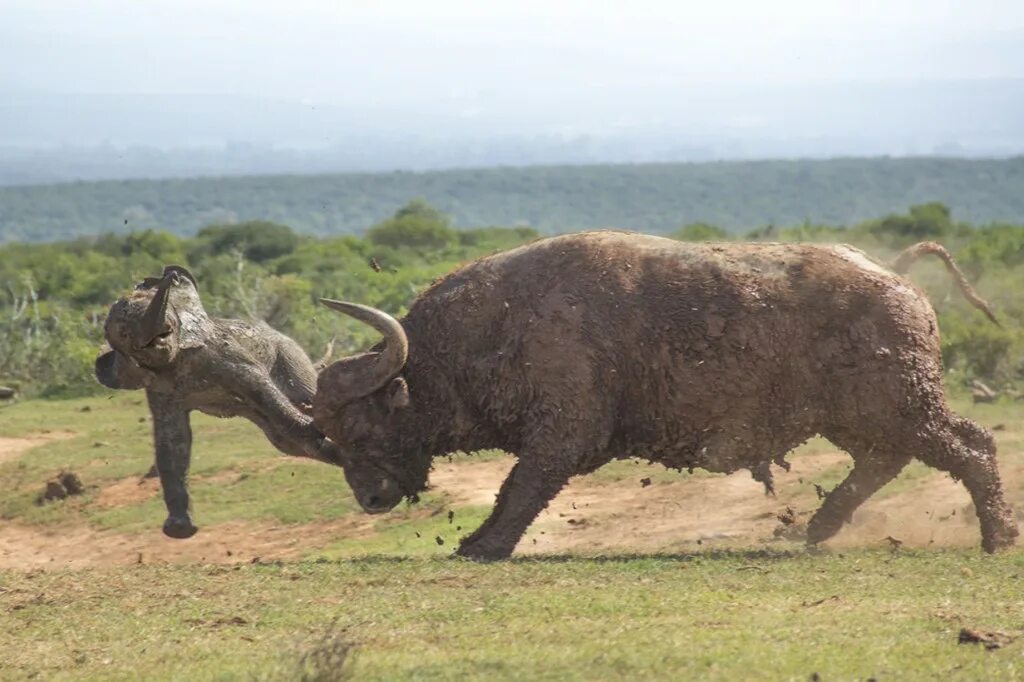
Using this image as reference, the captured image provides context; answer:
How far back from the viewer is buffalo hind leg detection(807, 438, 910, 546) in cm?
1178

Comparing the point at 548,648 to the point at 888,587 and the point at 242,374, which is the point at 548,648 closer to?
the point at 888,587

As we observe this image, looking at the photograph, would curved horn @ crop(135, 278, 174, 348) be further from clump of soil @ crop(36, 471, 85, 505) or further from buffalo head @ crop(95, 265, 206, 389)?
clump of soil @ crop(36, 471, 85, 505)

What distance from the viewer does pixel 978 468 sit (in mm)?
11562

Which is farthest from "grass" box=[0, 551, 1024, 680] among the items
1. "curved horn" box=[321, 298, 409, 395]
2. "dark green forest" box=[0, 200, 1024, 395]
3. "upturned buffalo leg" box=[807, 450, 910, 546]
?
"dark green forest" box=[0, 200, 1024, 395]

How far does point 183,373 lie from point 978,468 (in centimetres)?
584

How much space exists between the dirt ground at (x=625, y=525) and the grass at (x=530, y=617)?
5.02 feet

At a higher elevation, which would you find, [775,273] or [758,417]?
[775,273]

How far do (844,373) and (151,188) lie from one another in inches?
5653

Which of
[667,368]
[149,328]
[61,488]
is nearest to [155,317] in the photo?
[149,328]

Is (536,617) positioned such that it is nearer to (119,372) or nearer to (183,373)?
(183,373)

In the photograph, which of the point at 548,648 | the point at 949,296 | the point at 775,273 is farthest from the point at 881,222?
the point at 548,648

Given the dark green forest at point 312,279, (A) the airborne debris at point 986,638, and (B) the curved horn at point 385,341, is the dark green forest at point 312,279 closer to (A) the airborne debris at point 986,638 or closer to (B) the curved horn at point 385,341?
(B) the curved horn at point 385,341

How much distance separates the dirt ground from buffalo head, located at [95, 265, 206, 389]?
5.21 ft

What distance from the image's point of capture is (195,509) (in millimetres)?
15875
